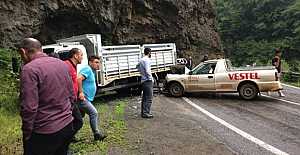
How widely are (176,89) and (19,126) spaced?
749 cm

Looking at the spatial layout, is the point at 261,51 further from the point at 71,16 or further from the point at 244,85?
the point at 244,85

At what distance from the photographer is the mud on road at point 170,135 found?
22.2 ft

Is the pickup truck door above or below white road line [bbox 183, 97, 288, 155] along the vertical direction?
above

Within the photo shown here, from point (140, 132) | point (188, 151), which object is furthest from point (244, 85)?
point (188, 151)

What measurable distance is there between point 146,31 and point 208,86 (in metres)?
15.8

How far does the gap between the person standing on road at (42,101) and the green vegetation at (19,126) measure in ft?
9.25

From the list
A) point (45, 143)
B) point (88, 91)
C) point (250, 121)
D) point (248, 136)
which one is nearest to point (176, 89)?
point (250, 121)

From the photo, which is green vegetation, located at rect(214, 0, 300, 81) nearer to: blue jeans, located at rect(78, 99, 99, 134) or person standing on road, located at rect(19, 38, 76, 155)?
blue jeans, located at rect(78, 99, 99, 134)

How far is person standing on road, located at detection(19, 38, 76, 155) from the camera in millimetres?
3598

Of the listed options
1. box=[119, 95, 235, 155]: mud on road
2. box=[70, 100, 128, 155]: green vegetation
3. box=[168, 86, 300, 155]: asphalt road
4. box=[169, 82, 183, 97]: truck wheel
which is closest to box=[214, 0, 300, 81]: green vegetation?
box=[169, 82, 183, 97]: truck wheel

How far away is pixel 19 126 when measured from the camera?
9.32 meters

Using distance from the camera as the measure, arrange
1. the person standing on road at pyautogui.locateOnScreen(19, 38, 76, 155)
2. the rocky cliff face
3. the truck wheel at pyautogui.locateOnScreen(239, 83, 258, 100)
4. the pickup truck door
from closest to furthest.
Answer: the person standing on road at pyautogui.locateOnScreen(19, 38, 76, 155), the truck wheel at pyautogui.locateOnScreen(239, 83, 258, 100), the pickup truck door, the rocky cliff face

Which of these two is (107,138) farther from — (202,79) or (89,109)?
(202,79)

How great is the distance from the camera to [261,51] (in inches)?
1924
